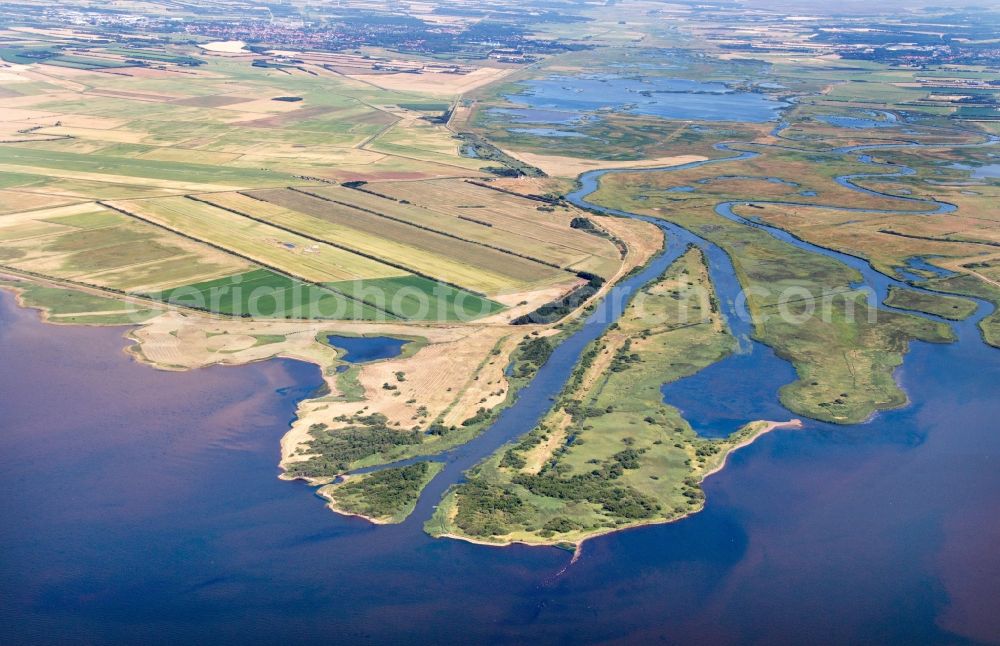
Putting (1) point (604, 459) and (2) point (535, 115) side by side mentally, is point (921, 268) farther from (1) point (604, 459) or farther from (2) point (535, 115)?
(2) point (535, 115)

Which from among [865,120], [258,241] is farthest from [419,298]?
[865,120]

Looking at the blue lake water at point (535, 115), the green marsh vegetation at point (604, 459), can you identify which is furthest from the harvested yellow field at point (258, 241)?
the blue lake water at point (535, 115)

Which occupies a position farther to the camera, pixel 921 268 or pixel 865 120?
pixel 865 120

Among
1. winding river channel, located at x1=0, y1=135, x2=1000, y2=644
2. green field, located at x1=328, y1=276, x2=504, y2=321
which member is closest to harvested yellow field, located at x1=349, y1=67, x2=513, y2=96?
green field, located at x1=328, y1=276, x2=504, y2=321

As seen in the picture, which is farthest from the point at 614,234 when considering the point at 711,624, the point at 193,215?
the point at 711,624

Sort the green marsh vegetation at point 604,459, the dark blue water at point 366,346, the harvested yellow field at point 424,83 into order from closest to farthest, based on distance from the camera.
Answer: the green marsh vegetation at point 604,459 → the dark blue water at point 366,346 → the harvested yellow field at point 424,83

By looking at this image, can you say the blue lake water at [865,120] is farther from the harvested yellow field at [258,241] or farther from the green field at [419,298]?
the harvested yellow field at [258,241]
